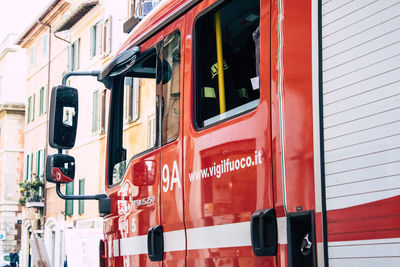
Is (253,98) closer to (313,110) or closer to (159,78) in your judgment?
(313,110)

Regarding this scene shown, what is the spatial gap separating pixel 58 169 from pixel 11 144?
38258mm

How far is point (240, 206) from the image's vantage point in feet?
9.96

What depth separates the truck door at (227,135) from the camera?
290 cm

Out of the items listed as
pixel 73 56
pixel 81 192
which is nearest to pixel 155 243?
pixel 81 192

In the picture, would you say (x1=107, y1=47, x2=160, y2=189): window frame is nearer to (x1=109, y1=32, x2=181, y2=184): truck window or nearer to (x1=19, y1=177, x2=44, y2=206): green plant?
(x1=109, y1=32, x2=181, y2=184): truck window

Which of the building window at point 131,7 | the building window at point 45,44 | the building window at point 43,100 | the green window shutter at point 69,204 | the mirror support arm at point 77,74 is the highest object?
the building window at point 45,44

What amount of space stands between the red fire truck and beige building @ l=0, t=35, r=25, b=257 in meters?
36.8

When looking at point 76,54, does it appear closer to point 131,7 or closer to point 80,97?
point 80,97

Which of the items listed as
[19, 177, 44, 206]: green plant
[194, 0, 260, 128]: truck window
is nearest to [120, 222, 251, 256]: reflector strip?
[194, 0, 260, 128]: truck window

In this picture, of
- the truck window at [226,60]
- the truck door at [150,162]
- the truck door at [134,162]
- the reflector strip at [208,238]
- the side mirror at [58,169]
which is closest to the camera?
the reflector strip at [208,238]

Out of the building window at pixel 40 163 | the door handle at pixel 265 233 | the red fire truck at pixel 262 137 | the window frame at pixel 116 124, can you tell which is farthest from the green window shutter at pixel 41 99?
the door handle at pixel 265 233

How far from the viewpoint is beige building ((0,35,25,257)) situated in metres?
40.8

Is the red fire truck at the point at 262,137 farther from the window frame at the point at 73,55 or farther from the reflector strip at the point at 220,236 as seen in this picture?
the window frame at the point at 73,55

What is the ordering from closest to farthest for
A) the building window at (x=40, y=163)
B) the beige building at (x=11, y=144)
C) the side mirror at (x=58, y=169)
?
1. the side mirror at (x=58, y=169)
2. the building window at (x=40, y=163)
3. the beige building at (x=11, y=144)
